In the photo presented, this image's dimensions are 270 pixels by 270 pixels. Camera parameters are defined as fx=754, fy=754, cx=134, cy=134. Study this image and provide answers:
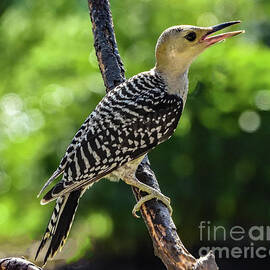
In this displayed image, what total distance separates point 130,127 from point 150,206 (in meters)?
0.45

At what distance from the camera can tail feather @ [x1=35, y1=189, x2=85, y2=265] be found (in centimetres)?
358

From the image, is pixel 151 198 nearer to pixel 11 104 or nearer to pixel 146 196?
pixel 146 196

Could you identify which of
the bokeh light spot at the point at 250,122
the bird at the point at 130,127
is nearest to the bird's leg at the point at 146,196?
the bird at the point at 130,127

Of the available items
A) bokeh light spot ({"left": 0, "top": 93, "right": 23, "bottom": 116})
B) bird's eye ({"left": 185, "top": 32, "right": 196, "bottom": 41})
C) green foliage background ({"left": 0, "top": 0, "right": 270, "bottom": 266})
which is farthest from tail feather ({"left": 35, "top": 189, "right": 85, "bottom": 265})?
bokeh light spot ({"left": 0, "top": 93, "right": 23, "bottom": 116})

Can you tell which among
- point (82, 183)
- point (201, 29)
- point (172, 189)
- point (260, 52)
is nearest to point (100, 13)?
point (201, 29)

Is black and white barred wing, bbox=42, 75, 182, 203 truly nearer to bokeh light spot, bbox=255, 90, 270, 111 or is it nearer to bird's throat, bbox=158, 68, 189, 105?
bird's throat, bbox=158, 68, 189, 105

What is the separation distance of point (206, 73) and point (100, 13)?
2174 millimetres

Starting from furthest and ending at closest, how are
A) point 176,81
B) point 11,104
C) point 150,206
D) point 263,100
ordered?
point 11,104, point 263,100, point 176,81, point 150,206

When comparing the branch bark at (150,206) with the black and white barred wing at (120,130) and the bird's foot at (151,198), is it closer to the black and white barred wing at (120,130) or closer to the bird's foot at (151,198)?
the bird's foot at (151,198)

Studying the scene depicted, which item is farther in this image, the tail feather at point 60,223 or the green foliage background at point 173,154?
the green foliage background at point 173,154

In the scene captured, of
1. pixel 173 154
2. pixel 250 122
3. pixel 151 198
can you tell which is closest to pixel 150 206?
pixel 151 198

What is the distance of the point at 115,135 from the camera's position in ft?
12.6

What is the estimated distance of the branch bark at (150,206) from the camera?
3.14 m

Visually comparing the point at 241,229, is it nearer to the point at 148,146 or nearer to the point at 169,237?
the point at 148,146
